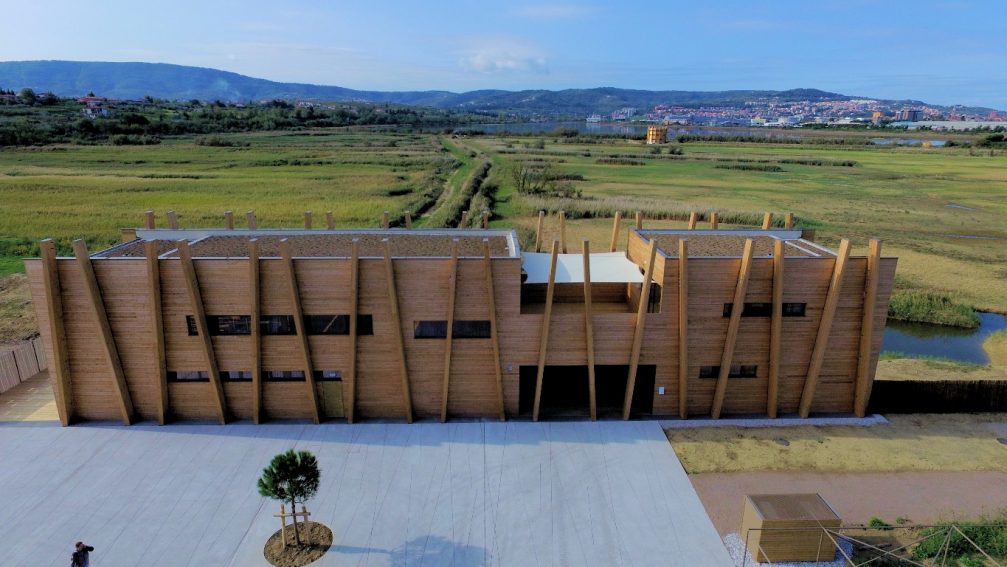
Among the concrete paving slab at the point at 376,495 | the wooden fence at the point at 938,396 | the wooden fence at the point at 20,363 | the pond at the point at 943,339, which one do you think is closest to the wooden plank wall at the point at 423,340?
the concrete paving slab at the point at 376,495

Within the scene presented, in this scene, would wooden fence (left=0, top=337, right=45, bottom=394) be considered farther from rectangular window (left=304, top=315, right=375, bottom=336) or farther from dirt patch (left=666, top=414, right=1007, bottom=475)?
dirt patch (left=666, top=414, right=1007, bottom=475)

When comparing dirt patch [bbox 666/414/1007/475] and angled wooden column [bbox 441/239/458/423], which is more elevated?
angled wooden column [bbox 441/239/458/423]

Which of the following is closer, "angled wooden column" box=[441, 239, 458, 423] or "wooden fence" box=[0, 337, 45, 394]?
"angled wooden column" box=[441, 239, 458, 423]

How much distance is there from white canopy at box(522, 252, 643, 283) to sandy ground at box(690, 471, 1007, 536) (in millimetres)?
6387

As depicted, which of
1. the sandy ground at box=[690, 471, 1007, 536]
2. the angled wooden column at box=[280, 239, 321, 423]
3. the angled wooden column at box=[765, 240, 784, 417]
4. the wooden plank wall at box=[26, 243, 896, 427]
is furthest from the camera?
the angled wooden column at box=[765, 240, 784, 417]

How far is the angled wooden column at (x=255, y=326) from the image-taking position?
1417 centimetres

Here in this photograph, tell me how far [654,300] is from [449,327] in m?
5.93

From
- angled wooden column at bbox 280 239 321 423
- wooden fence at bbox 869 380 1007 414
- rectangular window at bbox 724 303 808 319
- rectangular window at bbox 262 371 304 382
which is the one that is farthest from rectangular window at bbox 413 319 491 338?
wooden fence at bbox 869 380 1007 414

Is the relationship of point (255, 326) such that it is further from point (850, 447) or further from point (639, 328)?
point (850, 447)

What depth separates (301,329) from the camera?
14.7 metres

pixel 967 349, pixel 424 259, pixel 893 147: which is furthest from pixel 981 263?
pixel 893 147

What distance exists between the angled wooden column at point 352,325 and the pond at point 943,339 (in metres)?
22.1

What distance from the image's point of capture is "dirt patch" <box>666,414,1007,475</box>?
14.1 metres

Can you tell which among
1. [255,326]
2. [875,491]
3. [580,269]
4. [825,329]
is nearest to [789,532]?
[875,491]
